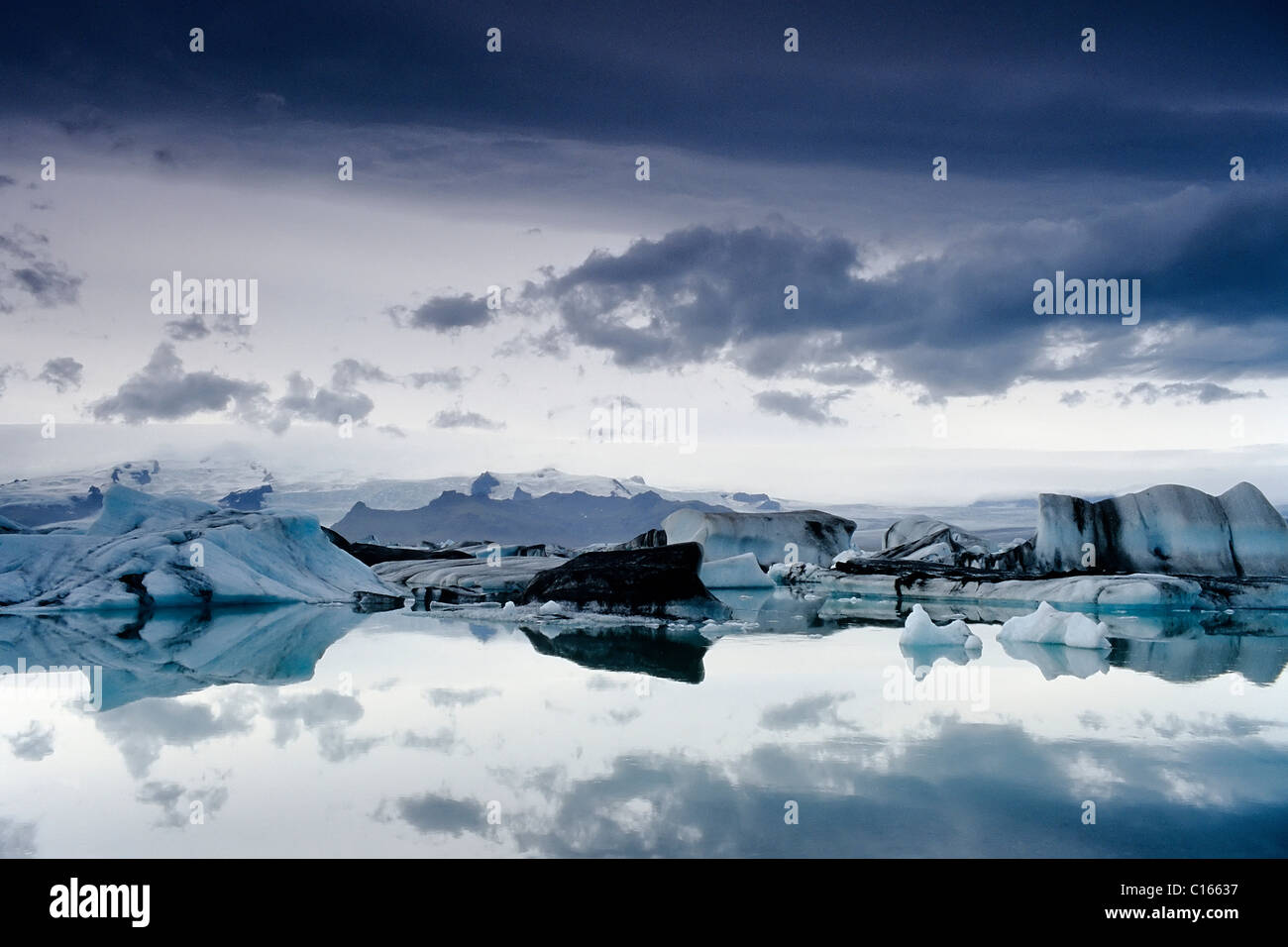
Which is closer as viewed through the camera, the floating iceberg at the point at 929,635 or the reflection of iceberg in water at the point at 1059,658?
the reflection of iceberg in water at the point at 1059,658

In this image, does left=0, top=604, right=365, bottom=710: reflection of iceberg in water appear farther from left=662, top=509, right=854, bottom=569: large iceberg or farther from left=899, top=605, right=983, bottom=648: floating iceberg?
left=662, top=509, right=854, bottom=569: large iceberg

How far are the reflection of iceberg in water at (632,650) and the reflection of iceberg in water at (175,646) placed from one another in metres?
2.48

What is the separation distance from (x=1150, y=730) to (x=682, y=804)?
3.50 m

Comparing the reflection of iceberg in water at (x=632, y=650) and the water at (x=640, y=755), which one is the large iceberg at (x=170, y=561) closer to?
the water at (x=640, y=755)

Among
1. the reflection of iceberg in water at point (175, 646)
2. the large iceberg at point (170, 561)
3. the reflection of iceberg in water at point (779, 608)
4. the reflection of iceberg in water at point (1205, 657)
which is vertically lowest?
the reflection of iceberg in water at point (779, 608)

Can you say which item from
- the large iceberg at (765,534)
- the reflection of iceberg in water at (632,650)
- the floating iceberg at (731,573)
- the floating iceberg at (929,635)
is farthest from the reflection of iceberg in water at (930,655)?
the large iceberg at (765,534)

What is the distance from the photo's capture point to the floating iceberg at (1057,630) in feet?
35.0

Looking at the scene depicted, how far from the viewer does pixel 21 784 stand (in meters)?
4.43

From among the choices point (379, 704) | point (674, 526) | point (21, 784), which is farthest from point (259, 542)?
point (674, 526)

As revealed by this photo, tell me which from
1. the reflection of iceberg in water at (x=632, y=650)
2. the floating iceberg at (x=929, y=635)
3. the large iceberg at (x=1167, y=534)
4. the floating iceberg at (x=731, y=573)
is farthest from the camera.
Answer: the floating iceberg at (x=731, y=573)

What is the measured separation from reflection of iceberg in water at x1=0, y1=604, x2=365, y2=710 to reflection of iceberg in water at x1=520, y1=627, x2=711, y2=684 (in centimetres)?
248

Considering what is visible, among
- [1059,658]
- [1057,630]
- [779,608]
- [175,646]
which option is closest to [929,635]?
[1059,658]

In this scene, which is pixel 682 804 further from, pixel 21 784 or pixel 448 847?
pixel 21 784

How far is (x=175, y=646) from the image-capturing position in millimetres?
10008
